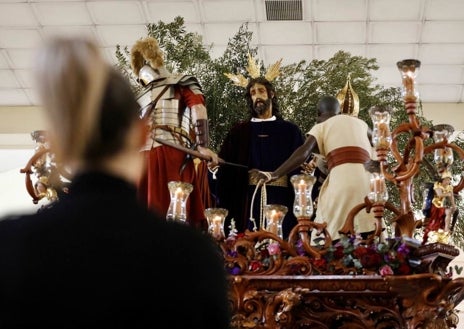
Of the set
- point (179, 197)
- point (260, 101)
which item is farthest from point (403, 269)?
point (260, 101)

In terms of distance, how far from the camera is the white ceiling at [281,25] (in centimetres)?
802

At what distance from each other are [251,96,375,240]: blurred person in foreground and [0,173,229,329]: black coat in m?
3.02

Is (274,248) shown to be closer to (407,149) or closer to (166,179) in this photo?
(407,149)

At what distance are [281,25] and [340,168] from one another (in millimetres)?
4138

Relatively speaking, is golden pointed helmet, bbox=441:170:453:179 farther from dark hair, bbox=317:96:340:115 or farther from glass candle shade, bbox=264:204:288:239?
dark hair, bbox=317:96:340:115

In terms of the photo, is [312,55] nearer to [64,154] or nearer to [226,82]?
[226,82]

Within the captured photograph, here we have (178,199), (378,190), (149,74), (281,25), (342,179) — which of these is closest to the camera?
(378,190)

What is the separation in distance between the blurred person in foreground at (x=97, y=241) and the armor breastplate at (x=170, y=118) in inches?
138

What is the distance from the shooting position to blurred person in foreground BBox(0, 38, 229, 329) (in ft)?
3.51

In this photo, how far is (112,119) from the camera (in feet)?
3.81

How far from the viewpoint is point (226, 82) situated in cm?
573

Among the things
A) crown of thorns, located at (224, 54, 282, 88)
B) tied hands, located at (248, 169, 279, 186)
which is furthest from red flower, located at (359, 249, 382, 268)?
crown of thorns, located at (224, 54, 282, 88)

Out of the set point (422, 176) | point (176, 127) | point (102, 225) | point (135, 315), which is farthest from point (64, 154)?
point (422, 176)

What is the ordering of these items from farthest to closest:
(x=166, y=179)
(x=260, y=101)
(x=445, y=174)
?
(x=260, y=101) < (x=166, y=179) < (x=445, y=174)
